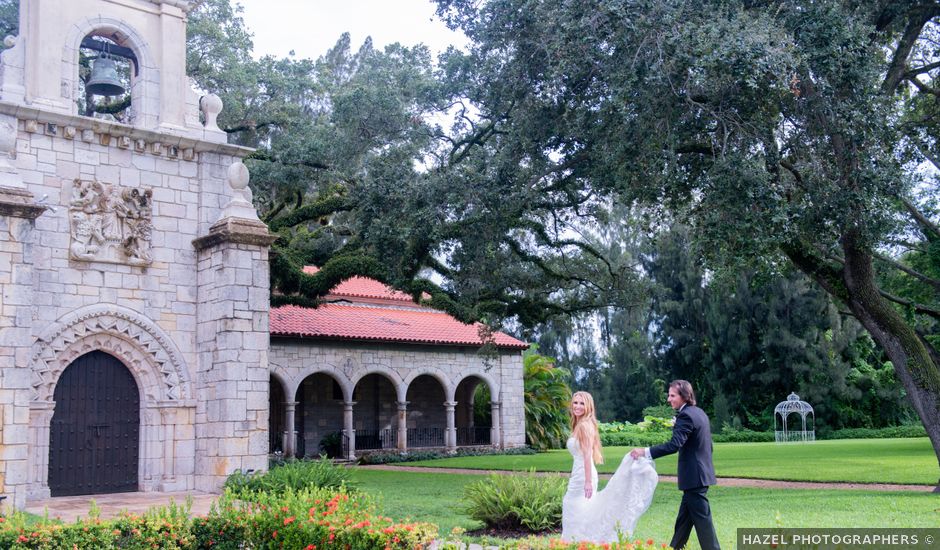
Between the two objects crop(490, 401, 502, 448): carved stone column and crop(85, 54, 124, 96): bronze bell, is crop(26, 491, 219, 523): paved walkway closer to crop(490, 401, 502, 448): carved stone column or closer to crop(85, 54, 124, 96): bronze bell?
crop(85, 54, 124, 96): bronze bell

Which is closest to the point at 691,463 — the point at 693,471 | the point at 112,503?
the point at 693,471

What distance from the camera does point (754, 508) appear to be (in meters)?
11.7

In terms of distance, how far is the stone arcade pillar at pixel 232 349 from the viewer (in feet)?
44.2

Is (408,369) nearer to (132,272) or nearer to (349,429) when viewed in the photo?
(349,429)

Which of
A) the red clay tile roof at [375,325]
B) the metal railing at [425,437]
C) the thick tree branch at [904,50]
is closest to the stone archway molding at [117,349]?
the red clay tile roof at [375,325]

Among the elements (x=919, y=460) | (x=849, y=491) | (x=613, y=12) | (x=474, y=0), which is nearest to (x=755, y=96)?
(x=613, y=12)

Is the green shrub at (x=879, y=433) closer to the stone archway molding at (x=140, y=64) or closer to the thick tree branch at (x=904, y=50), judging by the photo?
the thick tree branch at (x=904, y=50)

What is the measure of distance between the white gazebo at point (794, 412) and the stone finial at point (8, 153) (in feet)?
101

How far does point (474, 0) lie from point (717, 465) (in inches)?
487

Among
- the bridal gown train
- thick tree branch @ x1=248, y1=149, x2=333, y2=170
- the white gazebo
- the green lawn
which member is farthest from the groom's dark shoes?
the white gazebo

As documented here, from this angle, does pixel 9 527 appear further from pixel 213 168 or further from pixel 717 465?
pixel 717 465

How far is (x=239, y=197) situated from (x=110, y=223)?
2.00 metres

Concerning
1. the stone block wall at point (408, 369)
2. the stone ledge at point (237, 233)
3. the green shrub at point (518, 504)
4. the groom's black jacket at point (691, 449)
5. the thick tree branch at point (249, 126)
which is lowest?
the green shrub at point (518, 504)

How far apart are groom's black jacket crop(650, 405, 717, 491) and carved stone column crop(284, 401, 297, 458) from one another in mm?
17656
